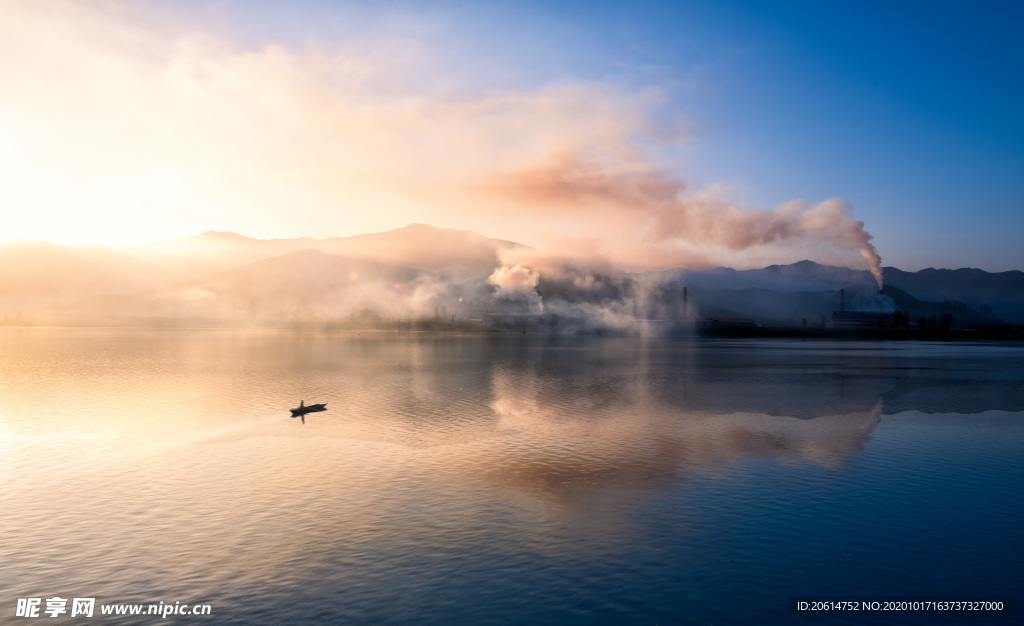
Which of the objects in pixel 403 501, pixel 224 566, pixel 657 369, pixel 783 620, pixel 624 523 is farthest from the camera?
pixel 657 369

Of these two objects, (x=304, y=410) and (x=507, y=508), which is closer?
(x=507, y=508)

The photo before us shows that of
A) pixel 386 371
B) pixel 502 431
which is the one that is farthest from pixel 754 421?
pixel 386 371

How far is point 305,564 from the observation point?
27641 millimetres

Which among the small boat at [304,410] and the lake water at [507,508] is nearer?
the lake water at [507,508]

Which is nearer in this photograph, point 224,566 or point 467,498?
point 224,566

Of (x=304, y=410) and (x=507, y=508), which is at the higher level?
(x=304, y=410)

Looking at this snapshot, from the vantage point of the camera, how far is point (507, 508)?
35.6 metres

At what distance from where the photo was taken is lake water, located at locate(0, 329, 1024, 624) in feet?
81.9

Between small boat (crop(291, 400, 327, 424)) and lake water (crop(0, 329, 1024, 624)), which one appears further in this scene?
small boat (crop(291, 400, 327, 424))

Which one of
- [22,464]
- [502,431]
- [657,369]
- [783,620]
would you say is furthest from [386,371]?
[783,620]

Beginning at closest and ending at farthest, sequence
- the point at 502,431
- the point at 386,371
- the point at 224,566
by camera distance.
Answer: the point at 224,566, the point at 502,431, the point at 386,371

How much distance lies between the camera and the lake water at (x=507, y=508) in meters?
25.0

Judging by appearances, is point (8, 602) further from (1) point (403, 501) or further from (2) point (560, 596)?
(2) point (560, 596)

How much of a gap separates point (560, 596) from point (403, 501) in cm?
1559
